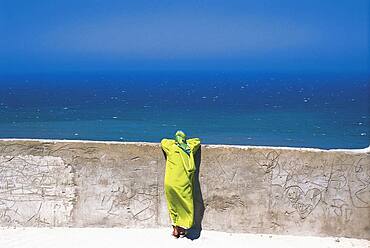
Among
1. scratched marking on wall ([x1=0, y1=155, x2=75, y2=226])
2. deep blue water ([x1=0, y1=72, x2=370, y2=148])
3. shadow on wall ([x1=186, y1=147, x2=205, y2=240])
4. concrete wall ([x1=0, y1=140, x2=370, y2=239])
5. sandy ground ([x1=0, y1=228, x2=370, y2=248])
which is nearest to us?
sandy ground ([x1=0, y1=228, x2=370, y2=248])

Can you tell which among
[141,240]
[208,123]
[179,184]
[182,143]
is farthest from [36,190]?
[208,123]

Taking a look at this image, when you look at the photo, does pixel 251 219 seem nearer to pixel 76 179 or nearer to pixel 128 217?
pixel 128 217

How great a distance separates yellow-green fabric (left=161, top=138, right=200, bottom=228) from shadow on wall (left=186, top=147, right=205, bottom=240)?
17cm

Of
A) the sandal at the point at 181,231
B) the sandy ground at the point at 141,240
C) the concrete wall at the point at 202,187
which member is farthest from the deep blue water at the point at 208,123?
the sandal at the point at 181,231

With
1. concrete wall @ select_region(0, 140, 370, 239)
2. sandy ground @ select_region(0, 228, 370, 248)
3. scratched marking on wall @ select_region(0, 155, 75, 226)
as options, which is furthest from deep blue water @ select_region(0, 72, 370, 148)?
scratched marking on wall @ select_region(0, 155, 75, 226)

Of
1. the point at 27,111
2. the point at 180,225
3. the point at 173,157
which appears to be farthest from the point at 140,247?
the point at 27,111

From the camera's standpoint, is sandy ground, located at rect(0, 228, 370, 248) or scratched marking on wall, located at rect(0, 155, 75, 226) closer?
sandy ground, located at rect(0, 228, 370, 248)

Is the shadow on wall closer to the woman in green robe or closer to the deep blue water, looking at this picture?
the woman in green robe

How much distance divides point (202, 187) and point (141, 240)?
3.35 feet

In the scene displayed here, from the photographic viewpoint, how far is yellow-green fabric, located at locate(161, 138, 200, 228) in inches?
248

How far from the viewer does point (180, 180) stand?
630cm

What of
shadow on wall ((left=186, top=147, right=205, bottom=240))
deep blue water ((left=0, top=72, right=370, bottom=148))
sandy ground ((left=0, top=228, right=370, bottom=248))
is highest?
deep blue water ((left=0, top=72, right=370, bottom=148))

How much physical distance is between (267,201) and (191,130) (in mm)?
36709

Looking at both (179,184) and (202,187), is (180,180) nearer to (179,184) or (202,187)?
(179,184)
